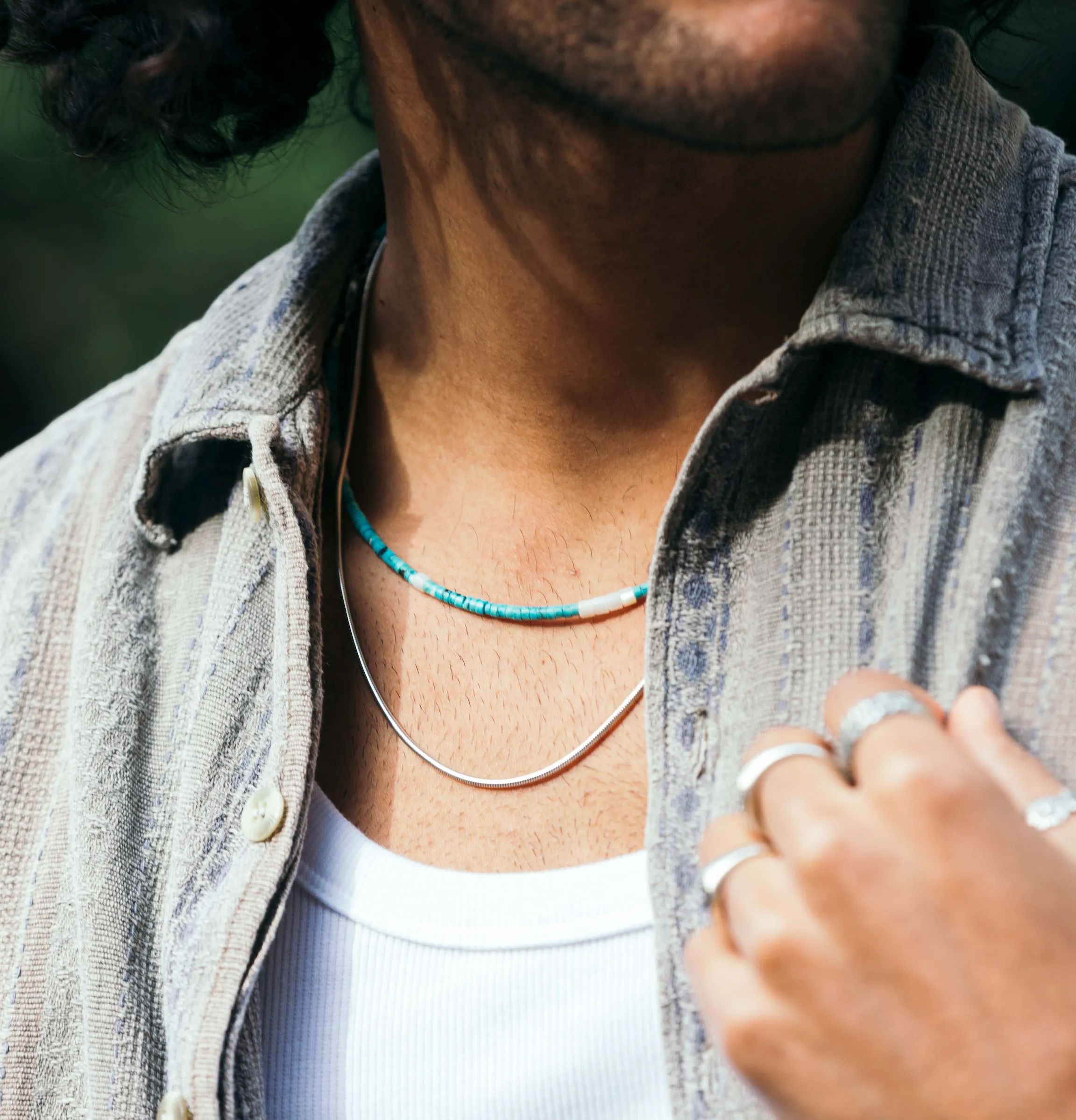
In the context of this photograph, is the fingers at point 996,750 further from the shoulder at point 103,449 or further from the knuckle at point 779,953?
the shoulder at point 103,449

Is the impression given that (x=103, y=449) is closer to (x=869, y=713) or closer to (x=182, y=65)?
(x=182, y=65)

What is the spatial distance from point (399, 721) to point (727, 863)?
50 centimetres

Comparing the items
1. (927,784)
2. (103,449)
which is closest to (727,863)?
(927,784)

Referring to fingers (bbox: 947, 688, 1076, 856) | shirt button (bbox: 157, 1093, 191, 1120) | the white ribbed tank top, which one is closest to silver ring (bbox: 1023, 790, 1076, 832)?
fingers (bbox: 947, 688, 1076, 856)

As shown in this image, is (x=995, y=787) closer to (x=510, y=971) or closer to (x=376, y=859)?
(x=510, y=971)

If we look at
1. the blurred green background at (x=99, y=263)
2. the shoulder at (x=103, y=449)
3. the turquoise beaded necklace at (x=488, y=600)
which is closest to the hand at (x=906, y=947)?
the turquoise beaded necklace at (x=488, y=600)

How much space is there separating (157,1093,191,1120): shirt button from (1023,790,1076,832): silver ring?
745 millimetres

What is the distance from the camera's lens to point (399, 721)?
1.20 meters

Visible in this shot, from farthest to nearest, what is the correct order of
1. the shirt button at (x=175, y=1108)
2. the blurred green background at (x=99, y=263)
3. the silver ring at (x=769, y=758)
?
the blurred green background at (x=99, y=263) → the shirt button at (x=175, y=1108) → the silver ring at (x=769, y=758)

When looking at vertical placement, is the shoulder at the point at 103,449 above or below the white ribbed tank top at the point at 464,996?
above

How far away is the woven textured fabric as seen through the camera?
35.8 inches

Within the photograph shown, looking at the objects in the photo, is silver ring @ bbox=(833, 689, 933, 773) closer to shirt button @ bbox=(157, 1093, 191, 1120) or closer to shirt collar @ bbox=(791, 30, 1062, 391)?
shirt collar @ bbox=(791, 30, 1062, 391)

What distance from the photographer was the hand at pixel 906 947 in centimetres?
67

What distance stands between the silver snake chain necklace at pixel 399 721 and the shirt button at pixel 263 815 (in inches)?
6.0
